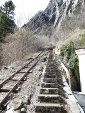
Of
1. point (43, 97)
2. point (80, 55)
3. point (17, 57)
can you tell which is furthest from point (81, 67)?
point (17, 57)

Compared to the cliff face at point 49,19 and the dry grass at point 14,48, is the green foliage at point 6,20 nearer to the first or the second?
the dry grass at point 14,48

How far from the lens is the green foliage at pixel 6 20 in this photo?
147 ft

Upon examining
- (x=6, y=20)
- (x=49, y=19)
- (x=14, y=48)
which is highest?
(x=49, y=19)

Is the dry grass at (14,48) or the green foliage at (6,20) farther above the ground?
the green foliage at (6,20)

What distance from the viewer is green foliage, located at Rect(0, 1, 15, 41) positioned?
147 ft

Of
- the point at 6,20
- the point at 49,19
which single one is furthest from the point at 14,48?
the point at 49,19

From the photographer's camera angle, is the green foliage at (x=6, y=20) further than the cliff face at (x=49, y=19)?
No

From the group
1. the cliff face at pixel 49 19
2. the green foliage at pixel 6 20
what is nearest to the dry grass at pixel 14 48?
the green foliage at pixel 6 20

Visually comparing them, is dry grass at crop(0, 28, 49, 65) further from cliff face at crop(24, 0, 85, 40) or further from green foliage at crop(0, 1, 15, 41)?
cliff face at crop(24, 0, 85, 40)

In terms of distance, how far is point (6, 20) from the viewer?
161 feet

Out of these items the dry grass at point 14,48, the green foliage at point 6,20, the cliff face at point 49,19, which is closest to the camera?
the dry grass at point 14,48

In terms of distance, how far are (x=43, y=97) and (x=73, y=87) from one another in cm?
645

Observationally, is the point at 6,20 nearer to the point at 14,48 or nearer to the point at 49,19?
the point at 14,48

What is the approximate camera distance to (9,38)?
31.6m
